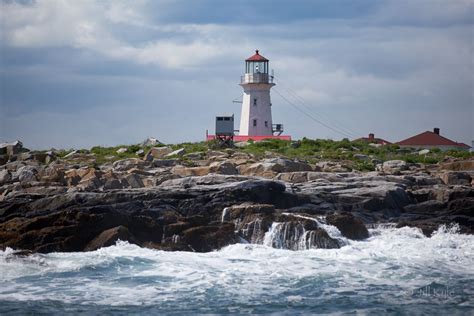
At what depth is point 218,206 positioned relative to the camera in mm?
19922

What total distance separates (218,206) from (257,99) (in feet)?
82.7

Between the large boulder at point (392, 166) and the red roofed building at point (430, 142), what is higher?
the red roofed building at point (430, 142)

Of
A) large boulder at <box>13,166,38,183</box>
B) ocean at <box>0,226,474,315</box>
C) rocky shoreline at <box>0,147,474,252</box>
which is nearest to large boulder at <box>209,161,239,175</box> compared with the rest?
rocky shoreline at <box>0,147,474,252</box>

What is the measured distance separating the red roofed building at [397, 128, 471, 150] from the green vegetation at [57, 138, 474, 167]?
9.11m

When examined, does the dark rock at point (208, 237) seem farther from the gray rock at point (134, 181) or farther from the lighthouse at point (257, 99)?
the lighthouse at point (257, 99)

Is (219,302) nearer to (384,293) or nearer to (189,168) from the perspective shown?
(384,293)

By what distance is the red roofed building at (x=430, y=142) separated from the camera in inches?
1833

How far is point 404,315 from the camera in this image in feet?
41.9

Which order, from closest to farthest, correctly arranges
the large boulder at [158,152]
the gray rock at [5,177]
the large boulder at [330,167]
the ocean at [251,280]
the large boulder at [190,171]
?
the ocean at [251,280] < the large boulder at [190,171] < the gray rock at [5,177] < the large boulder at [330,167] < the large boulder at [158,152]

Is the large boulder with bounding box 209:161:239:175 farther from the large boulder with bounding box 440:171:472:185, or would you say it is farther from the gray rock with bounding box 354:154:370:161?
the gray rock with bounding box 354:154:370:161

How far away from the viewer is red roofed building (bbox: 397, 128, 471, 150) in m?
46.6

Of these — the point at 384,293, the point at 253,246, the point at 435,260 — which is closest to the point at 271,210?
the point at 253,246

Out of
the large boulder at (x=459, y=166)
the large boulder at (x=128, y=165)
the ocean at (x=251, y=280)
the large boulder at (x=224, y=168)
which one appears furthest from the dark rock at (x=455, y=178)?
the large boulder at (x=128, y=165)

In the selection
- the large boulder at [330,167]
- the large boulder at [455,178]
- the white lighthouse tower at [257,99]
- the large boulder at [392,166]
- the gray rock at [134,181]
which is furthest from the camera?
the white lighthouse tower at [257,99]
